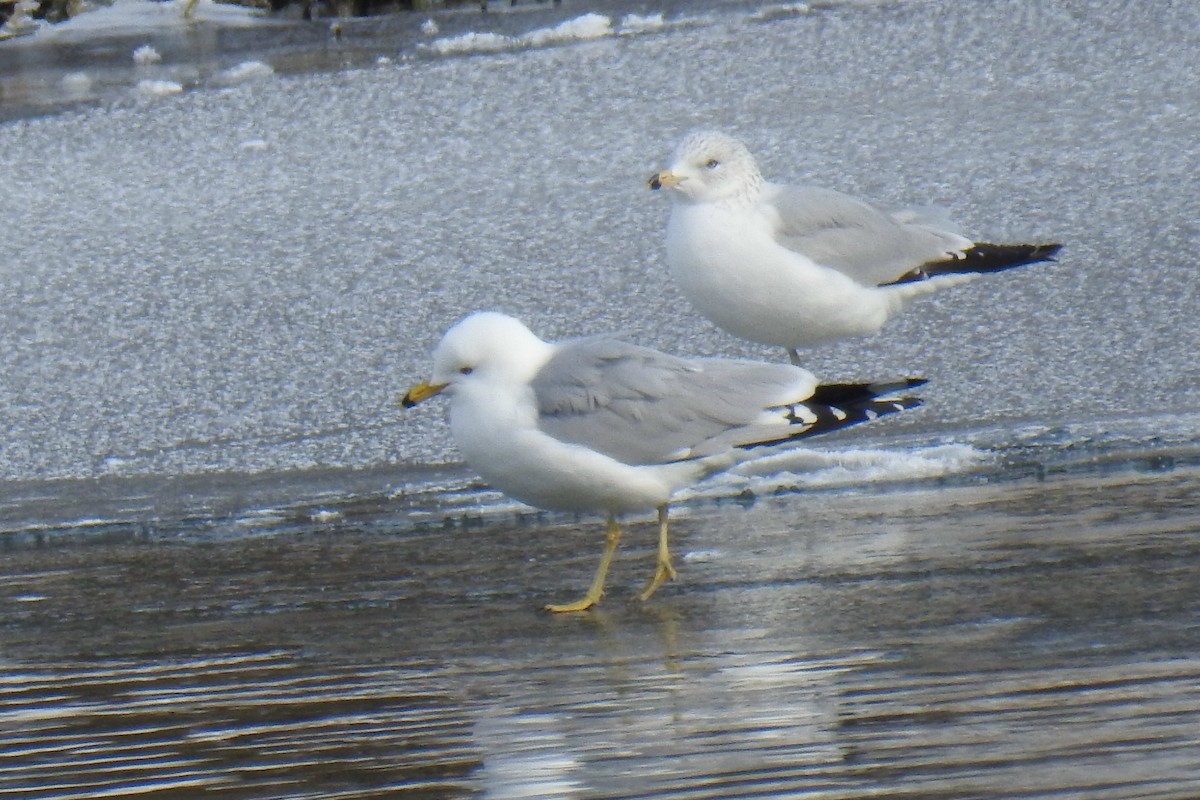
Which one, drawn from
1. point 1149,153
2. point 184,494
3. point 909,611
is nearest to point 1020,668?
point 909,611

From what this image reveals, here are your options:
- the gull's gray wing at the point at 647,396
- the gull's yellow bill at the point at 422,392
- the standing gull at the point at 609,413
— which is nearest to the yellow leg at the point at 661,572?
the standing gull at the point at 609,413

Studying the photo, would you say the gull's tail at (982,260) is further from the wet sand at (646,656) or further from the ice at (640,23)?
the ice at (640,23)

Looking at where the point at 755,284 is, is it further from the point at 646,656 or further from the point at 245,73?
the point at 245,73

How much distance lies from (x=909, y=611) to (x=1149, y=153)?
11.4 feet

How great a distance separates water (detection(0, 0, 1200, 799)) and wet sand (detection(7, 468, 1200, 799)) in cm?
1

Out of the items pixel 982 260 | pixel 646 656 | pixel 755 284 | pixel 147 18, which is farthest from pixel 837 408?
pixel 147 18

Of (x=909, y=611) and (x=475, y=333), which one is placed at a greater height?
(x=475, y=333)

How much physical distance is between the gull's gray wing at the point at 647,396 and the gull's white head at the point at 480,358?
48mm

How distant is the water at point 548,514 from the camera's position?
7.84 ft

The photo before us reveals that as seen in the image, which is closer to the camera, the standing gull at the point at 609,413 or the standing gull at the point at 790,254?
the standing gull at the point at 609,413

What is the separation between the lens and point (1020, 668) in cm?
251

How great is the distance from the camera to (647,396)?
3549 millimetres

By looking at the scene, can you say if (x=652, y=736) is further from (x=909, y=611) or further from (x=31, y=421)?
(x=31, y=421)

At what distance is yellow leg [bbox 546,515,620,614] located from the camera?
125 inches
